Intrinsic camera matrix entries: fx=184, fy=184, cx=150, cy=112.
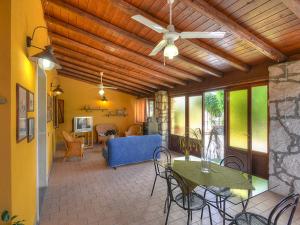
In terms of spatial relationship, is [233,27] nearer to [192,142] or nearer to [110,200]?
[110,200]

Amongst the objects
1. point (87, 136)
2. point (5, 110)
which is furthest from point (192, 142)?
point (5, 110)

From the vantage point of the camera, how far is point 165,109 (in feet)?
23.9

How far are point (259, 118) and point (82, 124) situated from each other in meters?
6.65

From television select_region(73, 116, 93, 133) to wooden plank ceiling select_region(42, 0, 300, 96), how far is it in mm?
3402

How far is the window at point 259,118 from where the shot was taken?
3.95 meters

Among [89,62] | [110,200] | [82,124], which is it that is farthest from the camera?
[82,124]

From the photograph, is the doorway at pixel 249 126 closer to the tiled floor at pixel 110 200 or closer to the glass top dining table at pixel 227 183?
the tiled floor at pixel 110 200

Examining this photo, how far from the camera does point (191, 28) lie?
9.97 ft

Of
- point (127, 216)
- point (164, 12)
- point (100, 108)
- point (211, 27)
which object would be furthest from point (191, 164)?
point (100, 108)

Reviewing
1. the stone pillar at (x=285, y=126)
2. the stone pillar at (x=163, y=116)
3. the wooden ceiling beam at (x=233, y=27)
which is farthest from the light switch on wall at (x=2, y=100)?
the stone pillar at (x=163, y=116)

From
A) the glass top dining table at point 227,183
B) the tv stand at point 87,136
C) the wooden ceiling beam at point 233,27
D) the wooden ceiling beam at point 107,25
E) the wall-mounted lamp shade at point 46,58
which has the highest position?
the wooden ceiling beam at point 107,25

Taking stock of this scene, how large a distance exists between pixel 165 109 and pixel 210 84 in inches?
95.9

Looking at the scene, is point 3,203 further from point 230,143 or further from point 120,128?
point 120,128

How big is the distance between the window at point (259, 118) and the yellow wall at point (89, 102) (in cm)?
669
